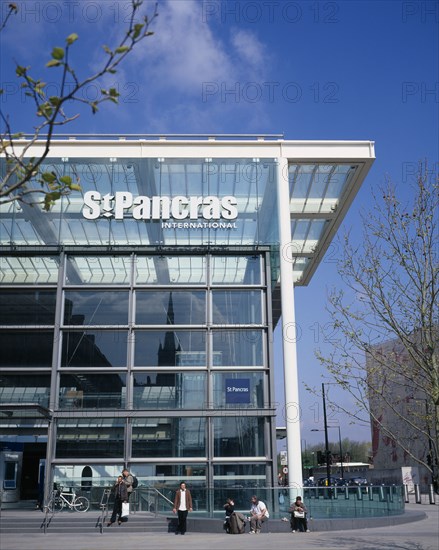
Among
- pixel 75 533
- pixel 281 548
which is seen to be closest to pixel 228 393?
pixel 75 533

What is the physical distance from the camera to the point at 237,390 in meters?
26.9

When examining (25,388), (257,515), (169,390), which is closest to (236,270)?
(169,390)

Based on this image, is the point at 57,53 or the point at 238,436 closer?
the point at 57,53

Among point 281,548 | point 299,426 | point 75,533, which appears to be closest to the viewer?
point 281,548

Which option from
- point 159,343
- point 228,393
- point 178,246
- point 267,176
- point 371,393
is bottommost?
point 371,393

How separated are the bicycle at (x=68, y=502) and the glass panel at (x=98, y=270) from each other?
869 centimetres

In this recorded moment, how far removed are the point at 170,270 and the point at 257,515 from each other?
11.4 m

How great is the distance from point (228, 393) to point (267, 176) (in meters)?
9.73

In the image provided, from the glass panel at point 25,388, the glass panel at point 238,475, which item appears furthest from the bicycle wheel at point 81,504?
the glass panel at point 238,475

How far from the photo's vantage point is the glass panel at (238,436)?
26078 mm

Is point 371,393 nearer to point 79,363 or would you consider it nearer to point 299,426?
point 299,426

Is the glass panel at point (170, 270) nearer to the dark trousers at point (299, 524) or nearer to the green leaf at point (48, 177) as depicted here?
the dark trousers at point (299, 524)

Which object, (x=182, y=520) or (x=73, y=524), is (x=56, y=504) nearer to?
(x=73, y=524)

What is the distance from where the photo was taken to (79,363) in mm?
27281
